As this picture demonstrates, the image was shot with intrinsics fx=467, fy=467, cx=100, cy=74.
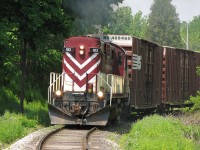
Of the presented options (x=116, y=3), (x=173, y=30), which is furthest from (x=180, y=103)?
(x=173, y=30)

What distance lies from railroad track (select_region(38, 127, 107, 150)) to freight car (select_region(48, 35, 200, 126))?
1.03m

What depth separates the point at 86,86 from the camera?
58.3 ft

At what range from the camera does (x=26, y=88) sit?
27.0m

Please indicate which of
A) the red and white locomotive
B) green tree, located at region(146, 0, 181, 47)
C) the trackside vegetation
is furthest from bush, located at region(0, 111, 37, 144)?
green tree, located at region(146, 0, 181, 47)

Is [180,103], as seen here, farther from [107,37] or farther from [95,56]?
[95,56]

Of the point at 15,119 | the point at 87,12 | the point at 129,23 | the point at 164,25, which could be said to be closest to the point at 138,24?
the point at 129,23

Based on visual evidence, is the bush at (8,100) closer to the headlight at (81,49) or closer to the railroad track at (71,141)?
the headlight at (81,49)

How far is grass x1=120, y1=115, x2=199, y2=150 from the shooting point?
12188mm

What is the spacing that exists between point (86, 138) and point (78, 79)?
408 centimetres

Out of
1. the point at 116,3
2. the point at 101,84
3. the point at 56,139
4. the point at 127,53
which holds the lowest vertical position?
the point at 56,139

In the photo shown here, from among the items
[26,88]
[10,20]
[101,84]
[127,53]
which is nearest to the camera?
[101,84]

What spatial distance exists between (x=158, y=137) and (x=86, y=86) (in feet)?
15.9

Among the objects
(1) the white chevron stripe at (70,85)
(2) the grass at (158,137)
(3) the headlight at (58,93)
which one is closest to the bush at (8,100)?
(1) the white chevron stripe at (70,85)

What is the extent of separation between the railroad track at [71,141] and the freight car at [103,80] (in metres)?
1.03
